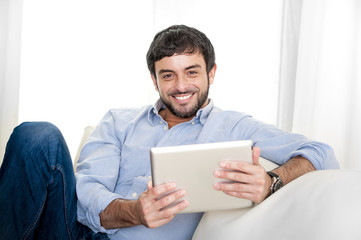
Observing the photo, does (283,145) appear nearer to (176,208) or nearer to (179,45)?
(176,208)

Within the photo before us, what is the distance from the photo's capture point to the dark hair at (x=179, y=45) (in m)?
1.73

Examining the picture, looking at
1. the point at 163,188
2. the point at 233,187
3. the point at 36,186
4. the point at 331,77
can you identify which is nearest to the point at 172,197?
the point at 163,188

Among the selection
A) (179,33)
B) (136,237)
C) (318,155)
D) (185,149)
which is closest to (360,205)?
(185,149)

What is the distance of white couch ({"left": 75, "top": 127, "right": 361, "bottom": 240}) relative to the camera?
0.78 metres

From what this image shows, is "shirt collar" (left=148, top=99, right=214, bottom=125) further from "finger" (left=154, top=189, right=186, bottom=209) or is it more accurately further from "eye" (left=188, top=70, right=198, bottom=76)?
"finger" (left=154, top=189, right=186, bottom=209)

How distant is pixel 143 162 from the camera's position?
1599 mm

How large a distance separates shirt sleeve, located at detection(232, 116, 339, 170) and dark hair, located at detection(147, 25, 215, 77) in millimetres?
390

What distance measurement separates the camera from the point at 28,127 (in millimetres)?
1337

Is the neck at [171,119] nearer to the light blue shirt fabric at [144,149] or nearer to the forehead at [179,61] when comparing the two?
the light blue shirt fabric at [144,149]

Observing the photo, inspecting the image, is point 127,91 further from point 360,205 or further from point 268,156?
point 360,205

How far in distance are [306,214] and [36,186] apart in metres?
0.83

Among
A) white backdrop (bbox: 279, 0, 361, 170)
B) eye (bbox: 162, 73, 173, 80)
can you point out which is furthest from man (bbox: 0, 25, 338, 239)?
white backdrop (bbox: 279, 0, 361, 170)

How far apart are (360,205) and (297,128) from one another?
1924mm

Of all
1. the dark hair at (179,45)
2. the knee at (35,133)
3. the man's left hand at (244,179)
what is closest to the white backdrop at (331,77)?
the dark hair at (179,45)
